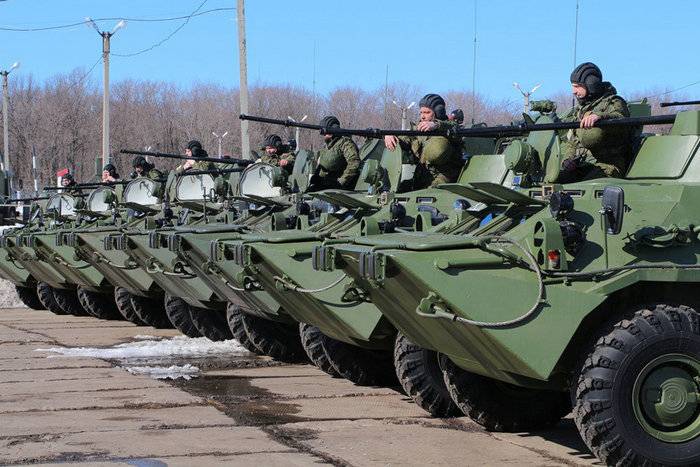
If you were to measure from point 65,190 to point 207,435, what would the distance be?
13.8 metres

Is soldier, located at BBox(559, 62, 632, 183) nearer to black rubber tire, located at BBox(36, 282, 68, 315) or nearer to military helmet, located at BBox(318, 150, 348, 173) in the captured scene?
military helmet, located at BBox(318, 150, 348, 173)

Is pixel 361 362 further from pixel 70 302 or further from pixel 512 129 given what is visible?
pixel 70 302

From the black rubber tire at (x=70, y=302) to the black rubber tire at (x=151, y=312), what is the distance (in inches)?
124

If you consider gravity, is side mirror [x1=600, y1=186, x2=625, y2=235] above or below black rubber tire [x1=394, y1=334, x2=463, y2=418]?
above

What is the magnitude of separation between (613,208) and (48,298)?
49.7ft

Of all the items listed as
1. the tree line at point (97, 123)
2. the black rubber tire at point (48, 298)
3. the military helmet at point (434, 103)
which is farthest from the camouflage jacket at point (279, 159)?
the tree line at point (97, 123)

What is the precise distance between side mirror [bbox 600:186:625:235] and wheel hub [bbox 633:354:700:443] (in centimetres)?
74

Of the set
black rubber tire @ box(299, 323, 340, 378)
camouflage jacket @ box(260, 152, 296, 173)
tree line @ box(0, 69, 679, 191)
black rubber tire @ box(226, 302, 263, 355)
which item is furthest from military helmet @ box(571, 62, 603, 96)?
tree line @ box(0, 69, 679, 191)

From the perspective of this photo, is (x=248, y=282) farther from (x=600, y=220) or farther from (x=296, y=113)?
(x=296, y=113)

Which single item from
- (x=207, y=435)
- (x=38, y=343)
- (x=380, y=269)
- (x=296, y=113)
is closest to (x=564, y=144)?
(x=380, y=269)

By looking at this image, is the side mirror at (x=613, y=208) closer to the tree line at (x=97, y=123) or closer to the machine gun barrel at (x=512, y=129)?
the machine gun barrel at (x=512, y=129)

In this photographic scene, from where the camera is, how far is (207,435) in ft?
28.6

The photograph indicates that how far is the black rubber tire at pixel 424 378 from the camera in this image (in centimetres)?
938

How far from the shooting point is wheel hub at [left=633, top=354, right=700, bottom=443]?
7230mm
